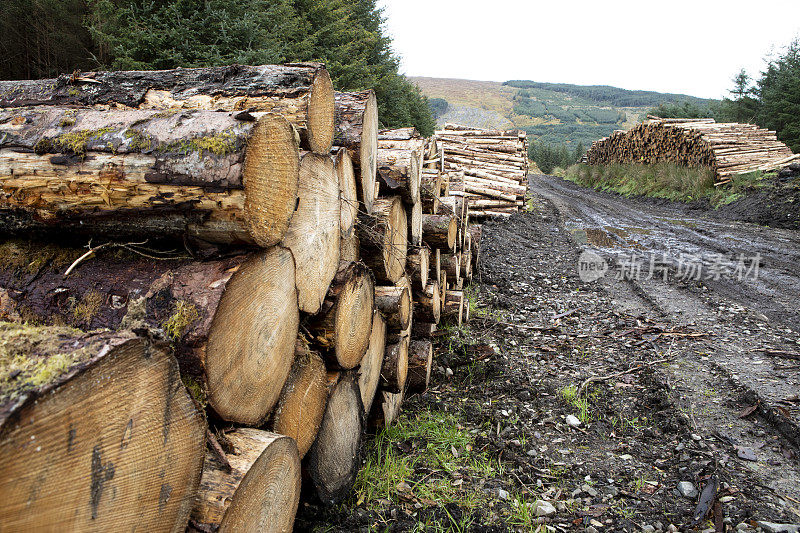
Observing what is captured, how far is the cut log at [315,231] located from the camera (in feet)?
6.24

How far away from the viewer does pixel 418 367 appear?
3416 millimetres

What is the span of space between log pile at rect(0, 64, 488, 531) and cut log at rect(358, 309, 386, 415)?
0.03 m

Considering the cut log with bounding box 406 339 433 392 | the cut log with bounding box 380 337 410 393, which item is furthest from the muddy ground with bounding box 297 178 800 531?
the cut log with bounding box 380 337 410 393

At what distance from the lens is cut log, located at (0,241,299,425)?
4.47 ft

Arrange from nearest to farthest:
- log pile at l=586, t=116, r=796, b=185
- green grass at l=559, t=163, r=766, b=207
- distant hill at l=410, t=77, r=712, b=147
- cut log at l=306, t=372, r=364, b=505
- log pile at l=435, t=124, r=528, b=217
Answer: cut log at l=306, t=372, r=364, b=505 → log pile at l=435, t=124, r=528, b=217 → green grass at l=559, t=163, r=766, b=207 → log pile at l=586, t=116, r=796, b=185 → distant hill at l=410, t=77, r=712, b=147

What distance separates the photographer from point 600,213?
12.7 metres

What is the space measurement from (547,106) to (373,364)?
81698 mm

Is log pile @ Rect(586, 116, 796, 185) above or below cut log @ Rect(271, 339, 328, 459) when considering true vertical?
above

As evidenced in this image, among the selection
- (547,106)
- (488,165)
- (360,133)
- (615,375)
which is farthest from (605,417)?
(547,106)

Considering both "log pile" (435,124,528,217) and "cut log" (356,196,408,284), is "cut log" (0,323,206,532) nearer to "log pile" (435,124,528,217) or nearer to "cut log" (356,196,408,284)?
"cut log" (356,196,408,284)

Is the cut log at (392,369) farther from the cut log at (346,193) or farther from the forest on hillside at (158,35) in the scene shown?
the forest on hillside at (158,35)

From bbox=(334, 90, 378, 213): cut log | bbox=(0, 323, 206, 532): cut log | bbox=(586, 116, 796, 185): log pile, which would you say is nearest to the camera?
bbox=(0, 323, 206, 532): cut log

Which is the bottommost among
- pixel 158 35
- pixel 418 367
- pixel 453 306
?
pixel 418 367

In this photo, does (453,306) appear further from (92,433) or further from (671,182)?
(671,182)
